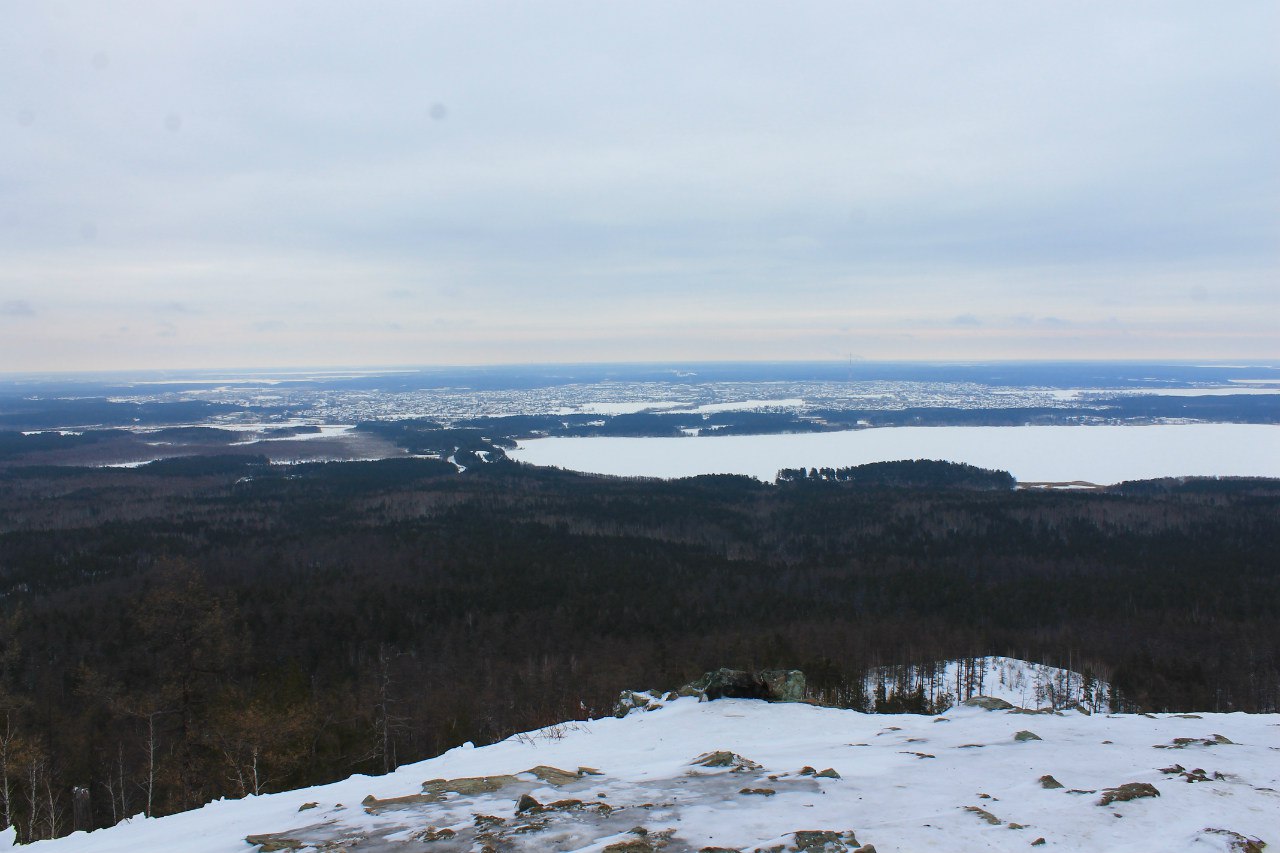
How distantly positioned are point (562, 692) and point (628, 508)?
63057mm

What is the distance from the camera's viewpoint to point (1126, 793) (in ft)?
38.9

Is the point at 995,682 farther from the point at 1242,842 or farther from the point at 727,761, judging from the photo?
the point at 1242,842

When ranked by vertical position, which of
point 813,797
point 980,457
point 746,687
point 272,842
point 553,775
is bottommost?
point 980,457

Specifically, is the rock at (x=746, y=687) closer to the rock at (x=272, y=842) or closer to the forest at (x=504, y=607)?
the forest at (x=504, y=607)

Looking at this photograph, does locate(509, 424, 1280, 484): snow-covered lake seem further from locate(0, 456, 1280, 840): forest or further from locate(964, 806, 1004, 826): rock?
locate(964, 806, 1004, 826): rock

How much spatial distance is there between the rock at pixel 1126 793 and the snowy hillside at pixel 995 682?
2993 centimetres

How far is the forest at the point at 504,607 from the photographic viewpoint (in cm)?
2973

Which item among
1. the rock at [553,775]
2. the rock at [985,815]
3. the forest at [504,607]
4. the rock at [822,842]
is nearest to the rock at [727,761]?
the rock at [553,775]

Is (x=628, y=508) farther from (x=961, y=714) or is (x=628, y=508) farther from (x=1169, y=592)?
(x=961, y=714)

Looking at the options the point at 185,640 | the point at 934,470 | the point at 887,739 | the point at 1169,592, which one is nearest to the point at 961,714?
the point at 887,739

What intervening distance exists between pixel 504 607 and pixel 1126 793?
5592cm

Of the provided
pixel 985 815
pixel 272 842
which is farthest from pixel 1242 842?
pixel 272 842

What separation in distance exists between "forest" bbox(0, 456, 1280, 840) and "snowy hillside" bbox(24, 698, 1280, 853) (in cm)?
1079

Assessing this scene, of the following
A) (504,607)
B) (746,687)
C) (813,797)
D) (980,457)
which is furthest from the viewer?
(980,457)
